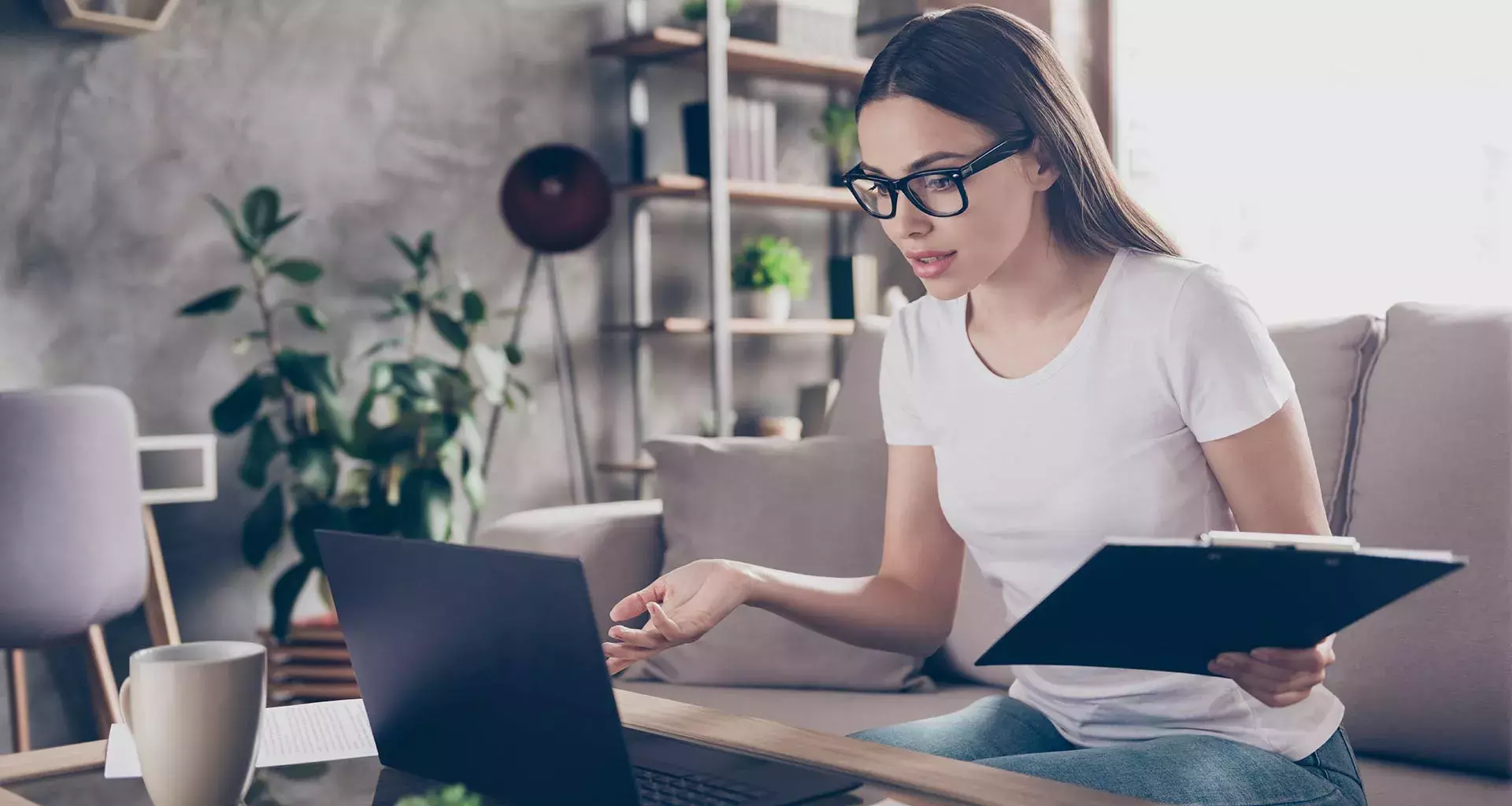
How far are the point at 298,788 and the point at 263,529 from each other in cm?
229

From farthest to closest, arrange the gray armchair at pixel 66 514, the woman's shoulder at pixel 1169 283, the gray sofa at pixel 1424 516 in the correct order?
the gray armchair at pixel 66 514 → the gray sofa at pixel 1424 516 → the woman's shoulder at pixel 1169 283

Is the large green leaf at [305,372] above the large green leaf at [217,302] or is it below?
below

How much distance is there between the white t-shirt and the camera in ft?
3.75

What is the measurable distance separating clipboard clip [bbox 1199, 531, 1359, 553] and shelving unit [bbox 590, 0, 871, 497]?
9.59ft

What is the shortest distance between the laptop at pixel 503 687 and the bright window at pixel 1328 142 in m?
2.44

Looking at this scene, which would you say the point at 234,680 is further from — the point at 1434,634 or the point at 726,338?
the point at 726,338

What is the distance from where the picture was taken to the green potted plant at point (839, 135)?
4172 mm

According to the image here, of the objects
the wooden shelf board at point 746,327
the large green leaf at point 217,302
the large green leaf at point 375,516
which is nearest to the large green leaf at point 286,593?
the large green leaf at point 375,516

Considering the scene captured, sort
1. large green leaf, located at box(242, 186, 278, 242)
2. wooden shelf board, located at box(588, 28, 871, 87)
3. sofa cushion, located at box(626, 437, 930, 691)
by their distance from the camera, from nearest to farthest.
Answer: sofa cushion, located at box(626, 437, 930, 691) < large green leaf, located at box(242, 186, 278, 242) < wooden shelf board, located at box(588, 28, 871, 87)

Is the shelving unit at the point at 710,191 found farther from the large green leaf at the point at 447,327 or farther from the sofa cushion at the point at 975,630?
the sofa cushion at the point at 975,630

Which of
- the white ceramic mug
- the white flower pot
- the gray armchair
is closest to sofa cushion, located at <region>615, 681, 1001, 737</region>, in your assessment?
the white ceramic mug

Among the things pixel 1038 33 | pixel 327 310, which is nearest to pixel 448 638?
pixel 1038 33

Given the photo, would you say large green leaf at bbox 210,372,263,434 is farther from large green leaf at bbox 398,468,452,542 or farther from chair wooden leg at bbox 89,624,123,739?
chair wooden leg at bbox 89,624,123,739

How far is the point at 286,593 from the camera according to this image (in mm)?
3033
